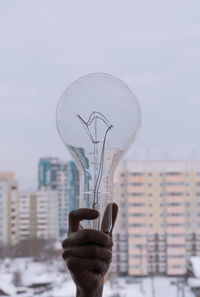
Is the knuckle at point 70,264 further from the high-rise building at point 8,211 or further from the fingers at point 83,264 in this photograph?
the high-rise building at point 8,211

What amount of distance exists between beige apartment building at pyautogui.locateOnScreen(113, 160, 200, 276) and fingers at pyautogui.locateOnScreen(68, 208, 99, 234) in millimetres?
3749

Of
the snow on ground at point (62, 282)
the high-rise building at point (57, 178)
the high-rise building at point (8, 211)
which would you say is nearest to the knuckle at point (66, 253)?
the snow on ground at point (62, 282)

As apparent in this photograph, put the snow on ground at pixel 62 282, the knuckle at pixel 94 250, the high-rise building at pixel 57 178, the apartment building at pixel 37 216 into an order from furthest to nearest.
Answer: the apartment building at pixel 37 216 → the high-rise building at pixel 57 178 → the snow on ground at pixel 62 282 → the knuckle at pixel 94 250

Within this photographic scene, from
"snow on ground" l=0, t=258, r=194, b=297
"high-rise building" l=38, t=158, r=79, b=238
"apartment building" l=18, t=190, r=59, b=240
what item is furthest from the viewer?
"apartment building" l=18, t=190, r=59, b=240

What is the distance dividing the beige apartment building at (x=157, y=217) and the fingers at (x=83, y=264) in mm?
3759

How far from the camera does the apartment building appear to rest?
181 inches

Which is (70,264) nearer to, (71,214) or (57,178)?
(71,214)

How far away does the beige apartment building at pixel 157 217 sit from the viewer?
13.9ft

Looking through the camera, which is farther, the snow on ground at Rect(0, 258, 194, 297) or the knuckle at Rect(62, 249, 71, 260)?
the snow on ground at Rect(0, 258, 194, 297)

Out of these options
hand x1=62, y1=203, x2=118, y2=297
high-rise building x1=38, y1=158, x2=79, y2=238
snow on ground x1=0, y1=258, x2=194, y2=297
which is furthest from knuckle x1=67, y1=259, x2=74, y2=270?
high-rise building x1=38, y1=158, x2=79, y2=238

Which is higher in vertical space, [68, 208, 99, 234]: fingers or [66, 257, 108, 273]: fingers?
[68, 208, 99, 234]: fingers

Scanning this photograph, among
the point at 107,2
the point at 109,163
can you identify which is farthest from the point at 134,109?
the point at 107,2

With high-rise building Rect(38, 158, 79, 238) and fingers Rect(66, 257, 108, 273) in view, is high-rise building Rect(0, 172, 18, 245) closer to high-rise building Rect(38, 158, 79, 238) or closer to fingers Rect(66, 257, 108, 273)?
high-rise building Rect(38, 158, 79, 238)

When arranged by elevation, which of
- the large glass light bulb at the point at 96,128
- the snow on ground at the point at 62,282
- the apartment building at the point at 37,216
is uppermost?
the large glass light bulb at the point at 96,128
